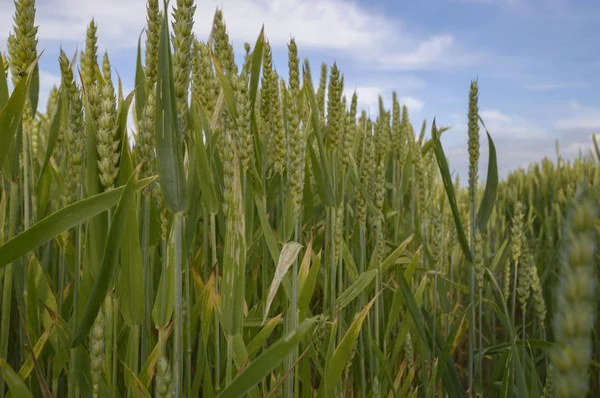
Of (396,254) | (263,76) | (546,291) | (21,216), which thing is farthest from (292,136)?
(546,291)

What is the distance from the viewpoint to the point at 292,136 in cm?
101

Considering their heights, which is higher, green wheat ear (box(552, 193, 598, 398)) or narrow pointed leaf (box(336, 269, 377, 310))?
green wheat ear (box(552, 193, 598, 398))

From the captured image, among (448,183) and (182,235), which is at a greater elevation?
(448,183)

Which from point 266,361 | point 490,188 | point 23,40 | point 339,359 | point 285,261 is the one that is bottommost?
point 339,359

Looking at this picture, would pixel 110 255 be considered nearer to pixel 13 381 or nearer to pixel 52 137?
pixel 13 381

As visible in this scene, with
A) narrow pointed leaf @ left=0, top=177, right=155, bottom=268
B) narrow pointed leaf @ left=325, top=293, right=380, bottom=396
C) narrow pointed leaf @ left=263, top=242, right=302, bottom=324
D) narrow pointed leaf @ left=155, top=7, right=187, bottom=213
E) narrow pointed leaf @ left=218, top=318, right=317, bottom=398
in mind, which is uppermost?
narrow pointed leaf @ left=155, top=7, right=187, bottom=213

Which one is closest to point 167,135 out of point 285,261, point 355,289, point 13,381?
point 285,261

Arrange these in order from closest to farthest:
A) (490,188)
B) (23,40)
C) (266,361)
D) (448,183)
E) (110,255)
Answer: (266,361) < (110,255) < (23,40) < (448,183) < (490,188)

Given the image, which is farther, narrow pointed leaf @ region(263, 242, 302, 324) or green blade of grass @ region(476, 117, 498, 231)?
green blade of grass @ region(476, 117, 498, 231)

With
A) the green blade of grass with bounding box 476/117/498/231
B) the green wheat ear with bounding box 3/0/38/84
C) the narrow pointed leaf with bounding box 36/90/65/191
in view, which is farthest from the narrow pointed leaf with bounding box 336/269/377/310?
the green wheat ear with bounding box 3/0/38/84

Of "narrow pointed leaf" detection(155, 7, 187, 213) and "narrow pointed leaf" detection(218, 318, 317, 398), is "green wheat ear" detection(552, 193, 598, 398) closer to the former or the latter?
"narrow pointed leaf" detection(218, 318, 317, 398)

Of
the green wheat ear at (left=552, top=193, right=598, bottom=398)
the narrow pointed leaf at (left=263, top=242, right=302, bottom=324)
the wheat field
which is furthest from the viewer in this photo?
the narrow pointed leaf at (left=263, top=242, right=302, bottom=324)

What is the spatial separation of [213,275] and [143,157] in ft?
0.85

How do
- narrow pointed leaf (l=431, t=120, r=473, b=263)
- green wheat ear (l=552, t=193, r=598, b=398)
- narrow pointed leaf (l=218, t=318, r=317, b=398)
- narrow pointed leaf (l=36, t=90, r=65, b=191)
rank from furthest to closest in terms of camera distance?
narrow pointed leaf (l=431, t=120, r=473, b=263), narrow pointed leaf (l=36, t=90, r=65, b=191), narrow pointed leaf (l=218, t=318, r=317, b=398), green wheat ear (l=552, t=193, r=598, b=398)
